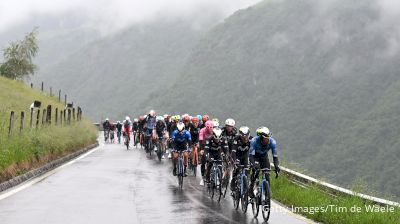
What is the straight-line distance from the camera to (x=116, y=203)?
11.9 meters

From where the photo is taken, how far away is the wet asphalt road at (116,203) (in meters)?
10.2

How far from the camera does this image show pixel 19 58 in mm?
59031

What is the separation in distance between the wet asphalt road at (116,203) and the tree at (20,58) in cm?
4362

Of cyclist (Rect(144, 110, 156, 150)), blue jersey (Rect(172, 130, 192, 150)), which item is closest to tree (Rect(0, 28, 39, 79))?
cyclist (Rect(144, 110, 156, 150))

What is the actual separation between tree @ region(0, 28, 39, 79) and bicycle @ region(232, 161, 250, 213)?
50.1 meters

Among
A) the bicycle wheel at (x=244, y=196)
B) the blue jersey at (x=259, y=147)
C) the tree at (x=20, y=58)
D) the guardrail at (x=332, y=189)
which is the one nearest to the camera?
the guardrail at (x=332, y=189)

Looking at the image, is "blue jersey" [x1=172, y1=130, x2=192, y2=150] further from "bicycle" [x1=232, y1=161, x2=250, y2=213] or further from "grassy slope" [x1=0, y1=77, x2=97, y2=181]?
"grassy slope" [x1=0, y1=77, x2=97, y2=181]

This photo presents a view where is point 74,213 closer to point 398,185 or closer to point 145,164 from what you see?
point 145,164

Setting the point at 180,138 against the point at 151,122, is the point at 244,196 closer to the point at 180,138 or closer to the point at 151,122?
the point at 180,138

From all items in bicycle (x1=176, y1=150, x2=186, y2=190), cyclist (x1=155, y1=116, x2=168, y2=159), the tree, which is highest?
the tree

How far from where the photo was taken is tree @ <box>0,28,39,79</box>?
193 feet

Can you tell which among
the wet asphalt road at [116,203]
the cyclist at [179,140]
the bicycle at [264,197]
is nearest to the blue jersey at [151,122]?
the wet asphalt road at [116,203]

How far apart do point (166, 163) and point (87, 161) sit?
10.3 feet

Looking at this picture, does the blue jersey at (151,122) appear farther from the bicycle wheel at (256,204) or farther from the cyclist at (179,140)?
the bicycle wheel at (256,204)
